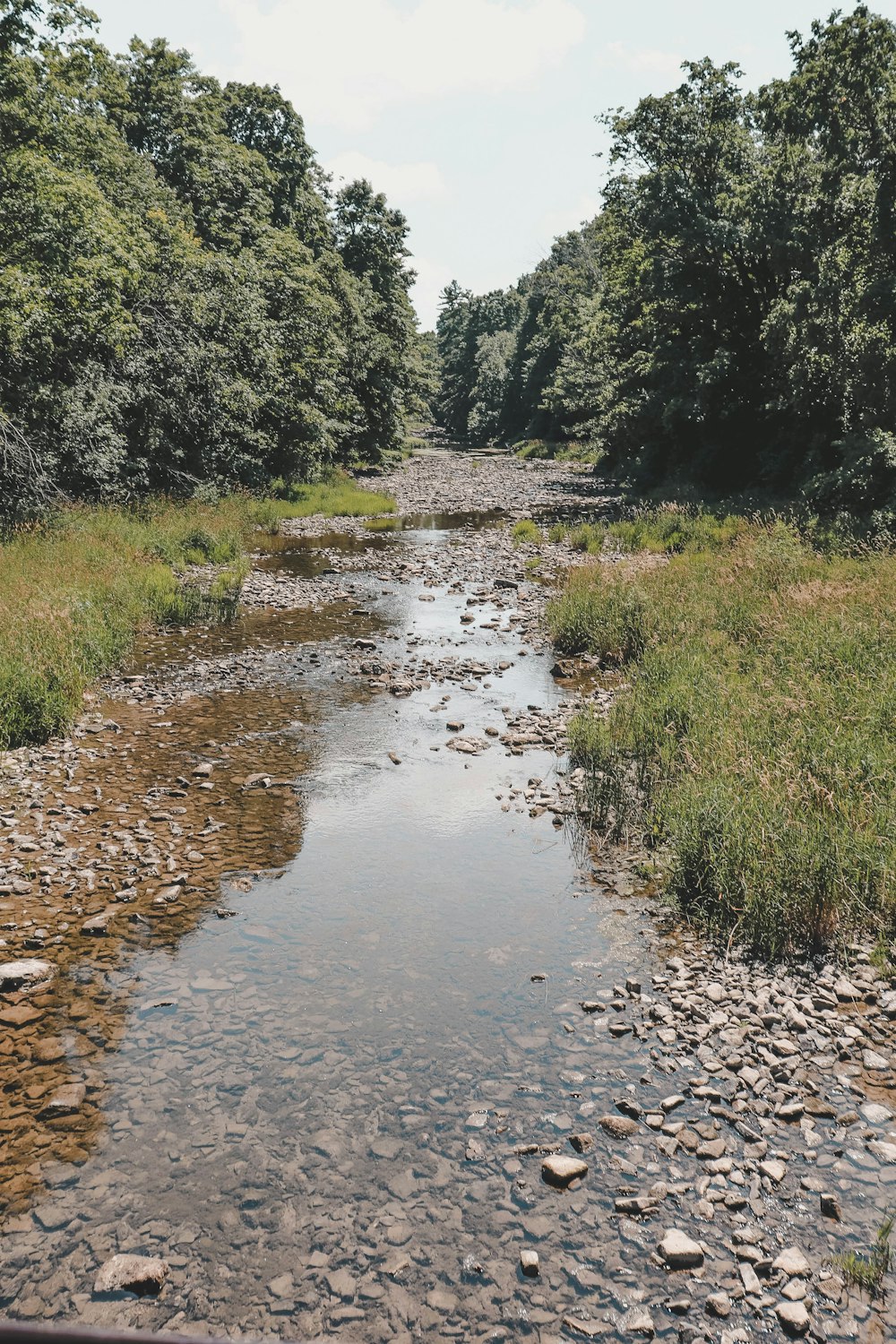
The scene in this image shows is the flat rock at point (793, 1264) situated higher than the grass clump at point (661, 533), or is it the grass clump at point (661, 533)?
the grass clump at point (661, 533)

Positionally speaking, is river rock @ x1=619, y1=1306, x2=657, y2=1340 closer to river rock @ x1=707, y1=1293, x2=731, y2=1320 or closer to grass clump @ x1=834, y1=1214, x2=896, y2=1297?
river rock @ x1=707, y1=1293, x2=731, y2=1320

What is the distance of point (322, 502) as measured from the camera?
37.8 m

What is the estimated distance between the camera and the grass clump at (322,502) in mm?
34812

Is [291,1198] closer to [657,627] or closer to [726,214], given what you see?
[657,627]

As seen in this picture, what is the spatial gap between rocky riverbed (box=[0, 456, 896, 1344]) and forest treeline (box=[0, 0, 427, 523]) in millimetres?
13983

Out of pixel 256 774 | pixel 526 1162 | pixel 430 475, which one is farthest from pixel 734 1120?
pixel 430 475

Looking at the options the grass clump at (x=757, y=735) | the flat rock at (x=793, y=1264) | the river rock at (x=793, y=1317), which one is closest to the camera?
the river rock at (x=793, y=1317)

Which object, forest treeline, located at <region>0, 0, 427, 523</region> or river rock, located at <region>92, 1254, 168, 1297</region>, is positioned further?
forest treeline, located at <region>0, 0, 427, 523</region>

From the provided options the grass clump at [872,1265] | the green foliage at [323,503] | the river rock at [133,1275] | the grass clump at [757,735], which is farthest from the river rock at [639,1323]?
the green foliage at [323,503]

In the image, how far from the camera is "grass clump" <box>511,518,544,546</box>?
30.3 m

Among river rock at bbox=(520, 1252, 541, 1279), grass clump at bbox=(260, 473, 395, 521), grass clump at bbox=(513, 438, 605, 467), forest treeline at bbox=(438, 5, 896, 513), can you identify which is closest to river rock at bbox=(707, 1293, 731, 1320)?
river rock at bbox=(520, 1252, 541, 1279)

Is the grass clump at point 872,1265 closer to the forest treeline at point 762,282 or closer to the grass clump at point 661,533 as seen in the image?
the grass clump at point 661,533

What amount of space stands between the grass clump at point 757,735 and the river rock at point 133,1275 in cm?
507

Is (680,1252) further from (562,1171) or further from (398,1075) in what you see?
(398,1075)
